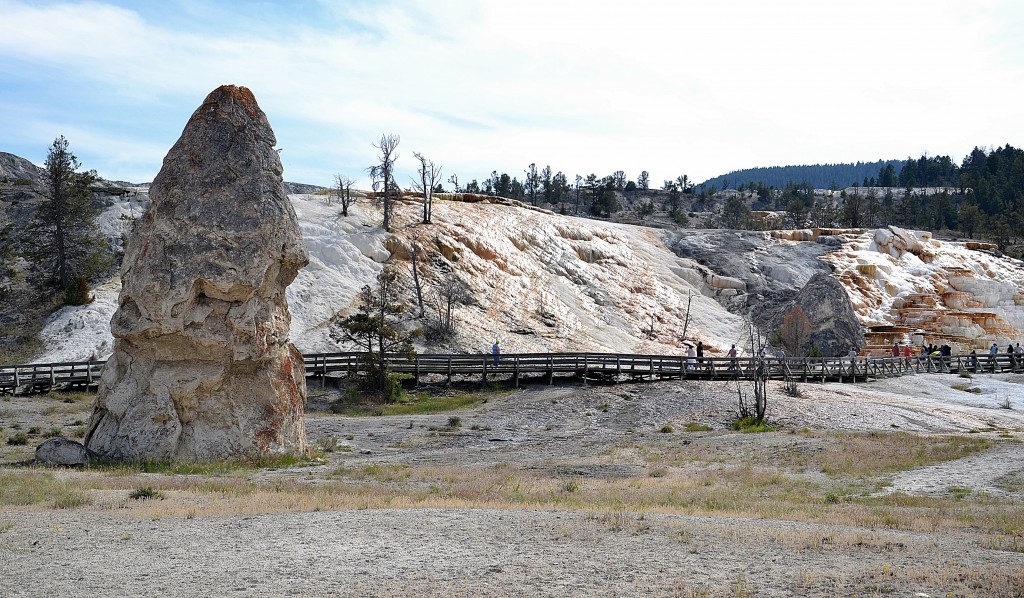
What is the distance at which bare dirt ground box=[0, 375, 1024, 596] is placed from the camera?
842 centimetres

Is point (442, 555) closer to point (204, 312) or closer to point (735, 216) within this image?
point (204, 312)

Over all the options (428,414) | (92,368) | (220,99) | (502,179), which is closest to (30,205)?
(92,368)

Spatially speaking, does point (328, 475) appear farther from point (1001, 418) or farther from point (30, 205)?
point (30, 205)

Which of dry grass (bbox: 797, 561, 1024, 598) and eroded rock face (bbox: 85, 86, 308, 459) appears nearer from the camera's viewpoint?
dry grass (bbox: 797, 561, 1024, 598)

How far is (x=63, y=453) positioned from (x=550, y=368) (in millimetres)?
21956

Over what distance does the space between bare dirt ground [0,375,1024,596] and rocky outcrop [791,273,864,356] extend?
2954cm

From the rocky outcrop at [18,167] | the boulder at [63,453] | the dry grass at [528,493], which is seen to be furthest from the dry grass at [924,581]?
the rocky outcrop at [18,167]

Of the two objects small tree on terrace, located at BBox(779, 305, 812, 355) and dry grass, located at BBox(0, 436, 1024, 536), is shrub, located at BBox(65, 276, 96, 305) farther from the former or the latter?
small tree on terrace, located at BBox(779, 305, 812, 355)

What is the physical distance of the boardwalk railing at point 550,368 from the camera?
33719 mm

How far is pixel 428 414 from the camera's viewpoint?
1224 inches

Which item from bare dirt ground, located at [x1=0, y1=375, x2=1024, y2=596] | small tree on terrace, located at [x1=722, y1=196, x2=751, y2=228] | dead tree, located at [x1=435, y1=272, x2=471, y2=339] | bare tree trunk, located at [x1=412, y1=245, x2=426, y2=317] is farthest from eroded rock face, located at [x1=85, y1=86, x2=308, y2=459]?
small tree on terrace, located at [x1=722, y1=196, x2=751, y2=228]

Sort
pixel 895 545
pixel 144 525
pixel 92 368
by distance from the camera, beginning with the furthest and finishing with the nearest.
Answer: pixel 92 368 < pixel 144 525 < pixel 895 545

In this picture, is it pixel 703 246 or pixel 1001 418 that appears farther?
pixel 703 246

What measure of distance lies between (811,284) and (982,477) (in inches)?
1551
